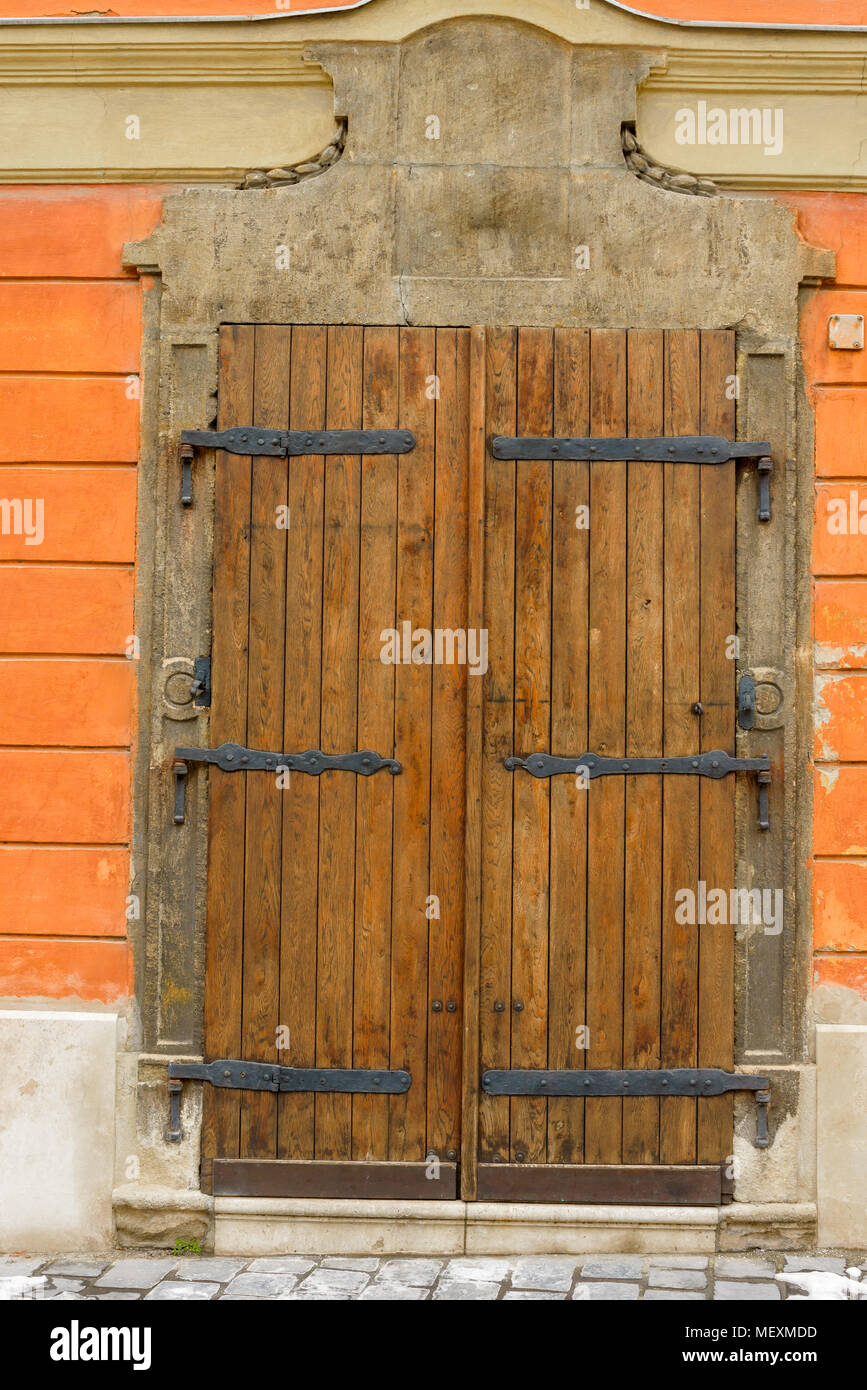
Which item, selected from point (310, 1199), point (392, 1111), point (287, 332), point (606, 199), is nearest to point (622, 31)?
point (606, 199)

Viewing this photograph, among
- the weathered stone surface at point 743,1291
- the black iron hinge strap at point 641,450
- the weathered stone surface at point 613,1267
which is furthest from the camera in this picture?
the black iron hinge strap at point 641,450

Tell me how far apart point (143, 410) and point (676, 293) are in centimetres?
197

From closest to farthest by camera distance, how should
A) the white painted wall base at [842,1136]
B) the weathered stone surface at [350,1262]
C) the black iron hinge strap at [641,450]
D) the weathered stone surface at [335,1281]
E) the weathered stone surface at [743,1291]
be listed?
the weathered stone surface at [743,1291], the weathered stone surface at [335,1281], the weathered stone surface at [350,1262], the white painted wall base at [842,1136], the black iron hinge strap at [641,450]

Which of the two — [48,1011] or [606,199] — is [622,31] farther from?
[48,1011]

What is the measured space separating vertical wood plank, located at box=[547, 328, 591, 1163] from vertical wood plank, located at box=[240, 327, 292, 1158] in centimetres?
97

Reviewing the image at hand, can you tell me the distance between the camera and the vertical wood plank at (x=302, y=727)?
459cm

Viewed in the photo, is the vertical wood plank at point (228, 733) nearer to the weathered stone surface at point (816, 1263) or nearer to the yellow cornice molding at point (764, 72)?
the yellow cornice molding at point (764, 72)

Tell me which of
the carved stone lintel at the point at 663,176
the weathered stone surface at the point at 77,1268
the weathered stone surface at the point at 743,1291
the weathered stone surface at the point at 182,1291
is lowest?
the weathered stone surface at the point at 77,1268

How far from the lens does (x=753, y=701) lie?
15.2 ft

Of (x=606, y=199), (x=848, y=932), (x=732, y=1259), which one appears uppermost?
(x=606, y=199)

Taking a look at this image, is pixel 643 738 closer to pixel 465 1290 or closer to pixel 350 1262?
pixel 465 1290

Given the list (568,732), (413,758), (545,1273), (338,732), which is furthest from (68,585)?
(545,1273)

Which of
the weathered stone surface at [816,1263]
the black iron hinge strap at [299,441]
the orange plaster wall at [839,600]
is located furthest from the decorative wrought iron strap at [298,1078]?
the black iron hinge strap at [299,441]

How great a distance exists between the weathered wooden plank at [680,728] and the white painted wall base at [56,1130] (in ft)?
6.43
